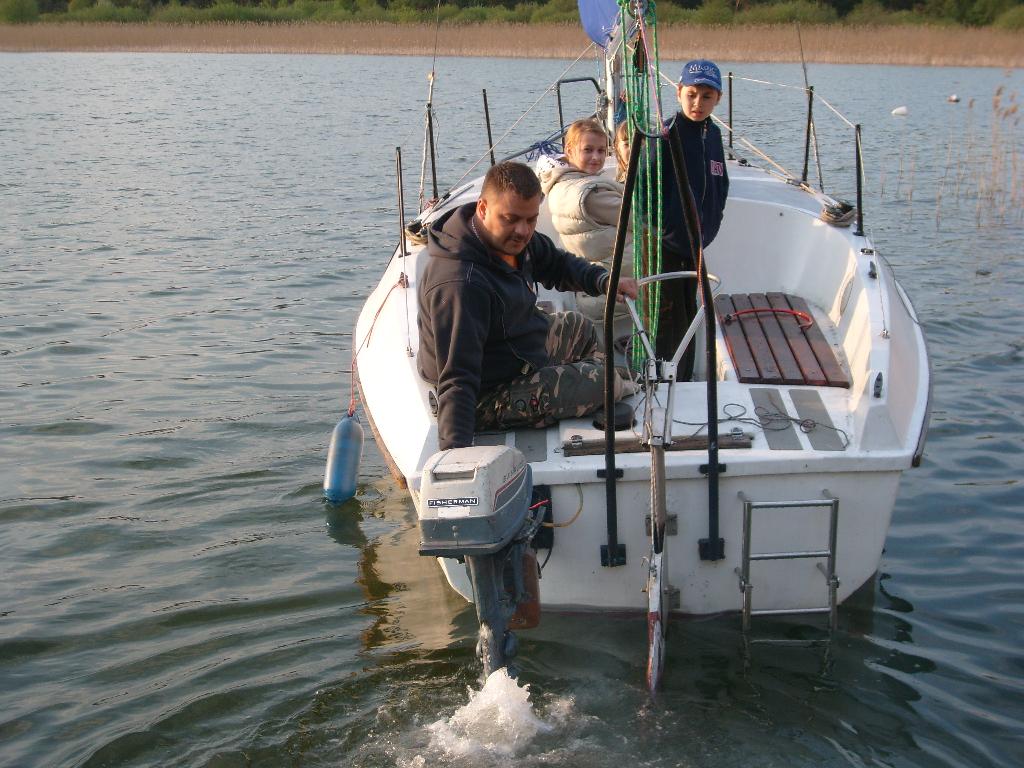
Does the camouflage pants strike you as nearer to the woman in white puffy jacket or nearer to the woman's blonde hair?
the woman in white puffy jacket

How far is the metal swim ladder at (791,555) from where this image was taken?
346 cm

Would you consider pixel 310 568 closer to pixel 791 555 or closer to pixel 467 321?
pixel 467 321

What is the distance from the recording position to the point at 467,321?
11.1 feet

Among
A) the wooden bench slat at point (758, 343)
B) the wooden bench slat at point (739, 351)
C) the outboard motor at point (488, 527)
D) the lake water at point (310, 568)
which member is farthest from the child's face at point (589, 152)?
the outboard motor at point (488, 527)

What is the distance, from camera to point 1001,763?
3361 mm

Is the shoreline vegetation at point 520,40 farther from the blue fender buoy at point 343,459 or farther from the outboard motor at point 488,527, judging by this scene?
the outboard motor at point 488,527

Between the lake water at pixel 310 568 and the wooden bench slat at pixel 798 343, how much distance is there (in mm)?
901

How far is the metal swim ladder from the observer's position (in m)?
3.46

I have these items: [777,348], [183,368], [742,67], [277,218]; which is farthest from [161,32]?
[777,348]

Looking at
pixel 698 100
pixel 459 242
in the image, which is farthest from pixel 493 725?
pixel 698 100

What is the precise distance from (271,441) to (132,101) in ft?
57.7

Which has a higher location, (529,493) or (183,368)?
(529,493)

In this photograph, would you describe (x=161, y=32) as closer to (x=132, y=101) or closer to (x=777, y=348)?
(x=132, y=101)

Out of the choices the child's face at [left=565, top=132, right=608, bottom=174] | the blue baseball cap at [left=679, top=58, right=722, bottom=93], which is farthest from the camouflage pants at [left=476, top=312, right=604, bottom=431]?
the blue baseball cap at [left=679, top=58, right=722, bottom=93]
